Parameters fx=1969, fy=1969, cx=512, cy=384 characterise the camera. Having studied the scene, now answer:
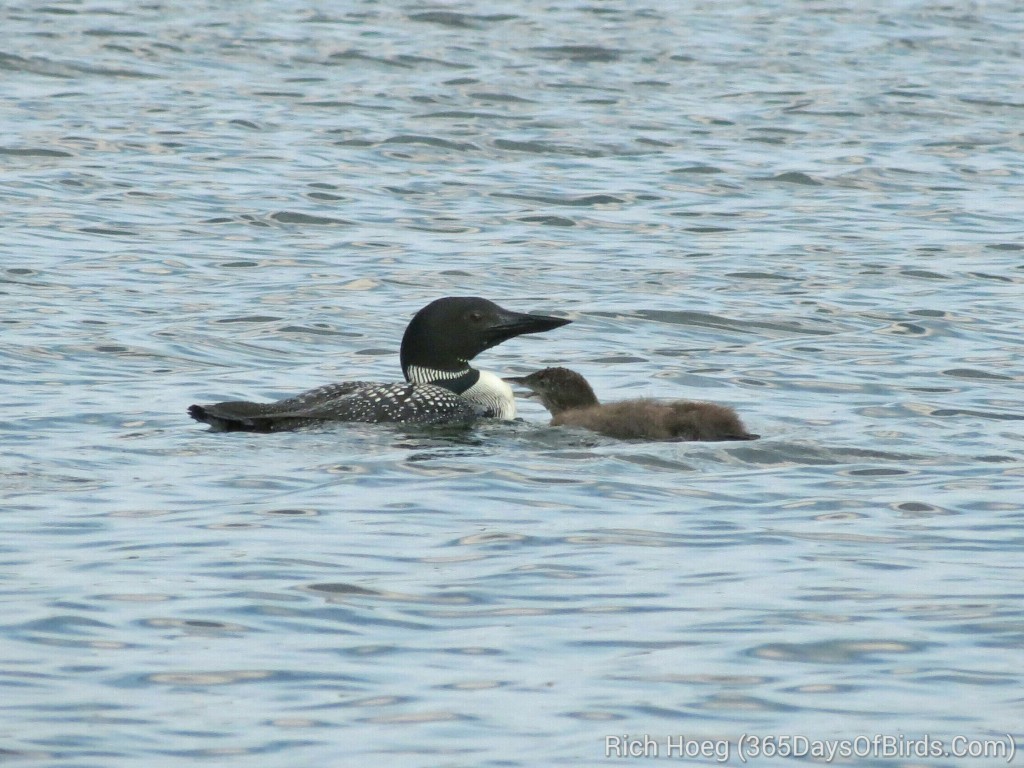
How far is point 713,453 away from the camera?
26.1ft

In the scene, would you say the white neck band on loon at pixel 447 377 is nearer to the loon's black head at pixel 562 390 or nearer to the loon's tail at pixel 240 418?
the loon's black head at pixel 562 390

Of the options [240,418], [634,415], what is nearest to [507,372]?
[634,415]

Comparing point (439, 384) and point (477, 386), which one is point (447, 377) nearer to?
point (439, 384)

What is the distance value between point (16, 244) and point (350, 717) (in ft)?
28.2

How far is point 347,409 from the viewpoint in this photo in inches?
331

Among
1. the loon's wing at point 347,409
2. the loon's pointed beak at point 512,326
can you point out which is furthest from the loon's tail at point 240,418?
the loon's pointed beak at point 512,326

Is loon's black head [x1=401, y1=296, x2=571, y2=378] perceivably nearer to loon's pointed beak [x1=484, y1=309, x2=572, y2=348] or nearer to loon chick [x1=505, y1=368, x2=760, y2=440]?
loon's pointed beak [x1=484, y1=309, x2=572, y2=348]

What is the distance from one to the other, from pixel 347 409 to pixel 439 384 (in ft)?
2.89

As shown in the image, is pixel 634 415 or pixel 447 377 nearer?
pixel 634 415

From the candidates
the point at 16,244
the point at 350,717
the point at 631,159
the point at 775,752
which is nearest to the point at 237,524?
the point at 350,717

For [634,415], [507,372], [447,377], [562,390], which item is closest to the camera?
[634,415]

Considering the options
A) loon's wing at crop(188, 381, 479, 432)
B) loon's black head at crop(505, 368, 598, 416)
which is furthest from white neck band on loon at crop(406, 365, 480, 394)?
loon's black head at crop(505, 368, 598, 416)

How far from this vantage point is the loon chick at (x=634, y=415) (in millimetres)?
8172

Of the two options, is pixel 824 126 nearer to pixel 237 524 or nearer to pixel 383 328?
pixel 383 328
